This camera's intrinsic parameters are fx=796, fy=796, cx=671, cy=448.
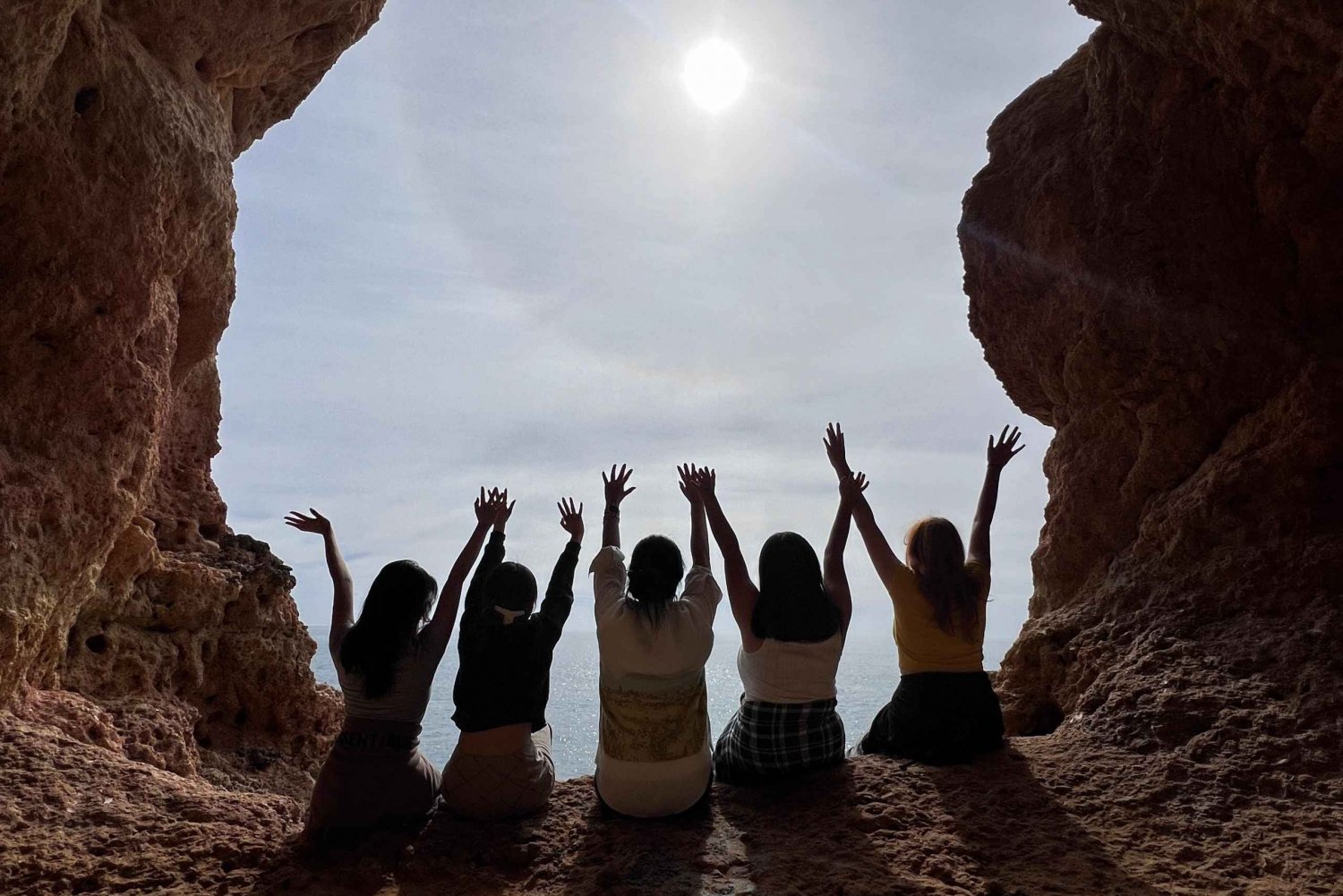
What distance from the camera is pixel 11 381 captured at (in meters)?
5.64

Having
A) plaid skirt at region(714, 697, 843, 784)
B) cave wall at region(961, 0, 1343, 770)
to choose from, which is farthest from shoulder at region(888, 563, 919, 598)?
cave wall at region(961, 0, 1343, 770)

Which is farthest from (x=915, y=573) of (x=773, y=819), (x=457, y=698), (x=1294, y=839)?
(x=457, y=698)

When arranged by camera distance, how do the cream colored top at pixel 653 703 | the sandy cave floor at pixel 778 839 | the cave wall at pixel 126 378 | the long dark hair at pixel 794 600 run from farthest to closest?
the cave wall at pixel 126 378
the long dark hair at pixel 794 600
the cream colored top at pixel 653 703
the sandy cave floor at pixel 778 839

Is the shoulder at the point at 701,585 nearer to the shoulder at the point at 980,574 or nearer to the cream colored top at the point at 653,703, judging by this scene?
the cream colored top at the point at 653,703

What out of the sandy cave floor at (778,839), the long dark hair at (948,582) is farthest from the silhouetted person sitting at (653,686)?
the long dark hair at (948,582)

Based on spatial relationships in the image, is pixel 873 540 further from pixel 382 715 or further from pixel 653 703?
pixel 382 715

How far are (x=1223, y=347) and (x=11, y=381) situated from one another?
9357mm

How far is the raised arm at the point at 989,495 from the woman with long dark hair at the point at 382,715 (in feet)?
11.7

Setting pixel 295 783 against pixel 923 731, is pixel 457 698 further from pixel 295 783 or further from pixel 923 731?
pixel 295 783

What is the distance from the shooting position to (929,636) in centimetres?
508

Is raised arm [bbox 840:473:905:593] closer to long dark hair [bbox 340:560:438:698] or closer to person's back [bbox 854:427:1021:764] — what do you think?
person's back [bbox 854:427:1021:764]

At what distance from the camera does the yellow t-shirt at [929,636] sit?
16.6 feet

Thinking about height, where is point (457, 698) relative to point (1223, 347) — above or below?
below

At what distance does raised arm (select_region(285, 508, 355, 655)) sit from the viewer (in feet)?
15.6
